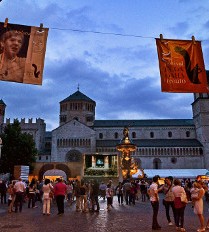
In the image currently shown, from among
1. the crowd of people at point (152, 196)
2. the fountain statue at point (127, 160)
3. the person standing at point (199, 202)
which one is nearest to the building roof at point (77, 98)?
the fountain statue at point (127, 160)

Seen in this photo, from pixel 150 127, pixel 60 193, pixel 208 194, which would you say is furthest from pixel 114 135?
pixel 60 193

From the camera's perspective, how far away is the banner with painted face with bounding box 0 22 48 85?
10.7 meters

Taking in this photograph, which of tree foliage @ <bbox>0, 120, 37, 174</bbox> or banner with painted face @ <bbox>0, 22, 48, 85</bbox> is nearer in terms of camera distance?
banner with painted face @ <bbox>0, 22, 48, 85</bbox>

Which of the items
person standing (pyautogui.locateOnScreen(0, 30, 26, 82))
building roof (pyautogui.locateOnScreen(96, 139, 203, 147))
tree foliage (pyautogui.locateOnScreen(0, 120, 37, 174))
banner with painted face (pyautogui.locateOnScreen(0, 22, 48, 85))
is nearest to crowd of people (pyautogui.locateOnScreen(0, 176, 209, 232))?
banner with painted face (pyautogui.locateOnScreen(0, 22, 48, 85))

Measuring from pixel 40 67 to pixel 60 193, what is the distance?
6.76 m

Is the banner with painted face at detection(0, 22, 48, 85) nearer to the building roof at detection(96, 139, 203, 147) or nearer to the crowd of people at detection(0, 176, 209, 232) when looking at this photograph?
the crowd of people at detection(0, 176, 209, 232)

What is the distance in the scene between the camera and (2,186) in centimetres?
2211

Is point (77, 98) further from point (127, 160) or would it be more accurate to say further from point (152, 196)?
point (152, 196)

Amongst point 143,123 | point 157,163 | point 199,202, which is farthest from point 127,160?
point 143,123

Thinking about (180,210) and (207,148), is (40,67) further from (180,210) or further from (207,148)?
(207,148)

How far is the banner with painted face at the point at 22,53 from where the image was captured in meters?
10.7

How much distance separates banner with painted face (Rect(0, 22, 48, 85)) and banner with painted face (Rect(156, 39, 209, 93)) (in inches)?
195

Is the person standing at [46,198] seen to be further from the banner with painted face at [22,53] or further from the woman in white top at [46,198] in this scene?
the banner with painted face at [22,53]

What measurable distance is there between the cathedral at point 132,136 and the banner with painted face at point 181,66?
48319 millimetres
